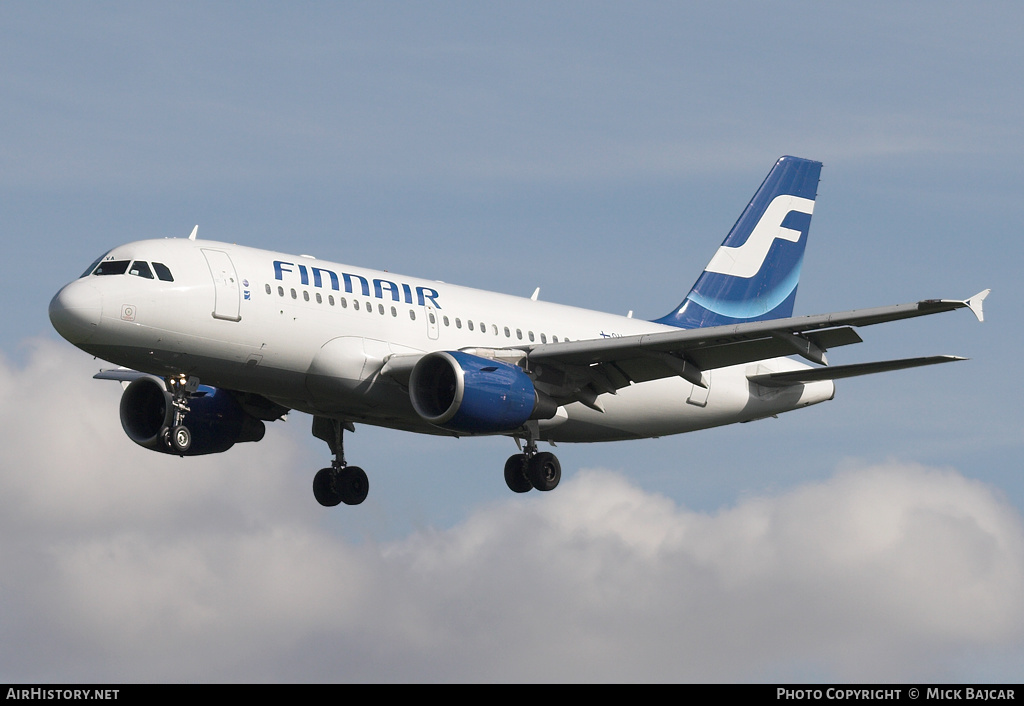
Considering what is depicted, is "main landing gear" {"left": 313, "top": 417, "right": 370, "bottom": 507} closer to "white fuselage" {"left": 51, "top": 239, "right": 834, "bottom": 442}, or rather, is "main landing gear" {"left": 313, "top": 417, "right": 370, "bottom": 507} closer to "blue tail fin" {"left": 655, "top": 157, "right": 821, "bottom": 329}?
"white fuselage" {"left": 51, "top": 239, "right": 834, "bottom": 442}

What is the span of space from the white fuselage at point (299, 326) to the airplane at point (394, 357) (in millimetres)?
41

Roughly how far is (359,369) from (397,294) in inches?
102

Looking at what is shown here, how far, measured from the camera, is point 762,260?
161ft

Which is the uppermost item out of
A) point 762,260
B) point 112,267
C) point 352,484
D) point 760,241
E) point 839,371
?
point 760,241

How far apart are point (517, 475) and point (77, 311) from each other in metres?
12.1

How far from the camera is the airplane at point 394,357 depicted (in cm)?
3447

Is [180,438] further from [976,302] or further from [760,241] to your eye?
[760,241]

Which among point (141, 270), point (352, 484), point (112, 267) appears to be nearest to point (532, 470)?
point (352, 484)

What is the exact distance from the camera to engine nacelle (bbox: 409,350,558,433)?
118 ft

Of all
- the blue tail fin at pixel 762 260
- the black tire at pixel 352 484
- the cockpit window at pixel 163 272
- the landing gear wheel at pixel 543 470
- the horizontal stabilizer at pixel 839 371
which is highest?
the blue tail fin at pixel 762 260

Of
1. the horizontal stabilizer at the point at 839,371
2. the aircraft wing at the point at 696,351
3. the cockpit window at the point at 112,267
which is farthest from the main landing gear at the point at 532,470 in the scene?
the cockpit window at the point at 112,267

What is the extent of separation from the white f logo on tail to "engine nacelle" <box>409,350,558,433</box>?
13247 millimetres

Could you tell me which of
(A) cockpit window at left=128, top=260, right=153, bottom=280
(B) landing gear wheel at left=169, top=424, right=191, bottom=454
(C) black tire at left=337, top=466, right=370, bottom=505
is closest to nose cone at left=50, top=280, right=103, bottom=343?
(A) cockpit window at left=128, top=260, right=153, bottom=280

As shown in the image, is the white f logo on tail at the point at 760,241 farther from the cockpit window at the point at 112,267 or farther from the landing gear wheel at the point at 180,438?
the cockpit window at the point at 112,267
